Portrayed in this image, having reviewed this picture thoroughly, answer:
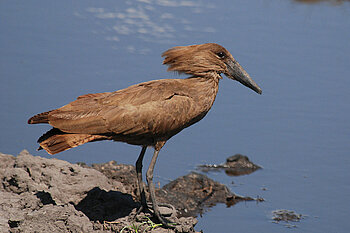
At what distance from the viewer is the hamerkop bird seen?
7367 mm

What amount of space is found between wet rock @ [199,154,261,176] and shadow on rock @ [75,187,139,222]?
2.39m

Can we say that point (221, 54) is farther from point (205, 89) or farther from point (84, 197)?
point (84, 197)

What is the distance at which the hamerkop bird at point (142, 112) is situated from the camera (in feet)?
24.2

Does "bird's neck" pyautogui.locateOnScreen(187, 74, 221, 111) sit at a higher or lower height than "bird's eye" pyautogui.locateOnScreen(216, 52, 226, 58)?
lower

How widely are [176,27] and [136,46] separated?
4.46 feet

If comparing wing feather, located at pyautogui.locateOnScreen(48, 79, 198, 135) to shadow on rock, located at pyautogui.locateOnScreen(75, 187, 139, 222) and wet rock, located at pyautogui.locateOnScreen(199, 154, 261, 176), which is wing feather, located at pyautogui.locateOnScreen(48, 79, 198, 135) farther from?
wet rock, located at pyautogui.locateOnScreen(199, 154, 261, 176)

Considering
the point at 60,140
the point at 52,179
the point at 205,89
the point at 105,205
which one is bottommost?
the point at 105,205

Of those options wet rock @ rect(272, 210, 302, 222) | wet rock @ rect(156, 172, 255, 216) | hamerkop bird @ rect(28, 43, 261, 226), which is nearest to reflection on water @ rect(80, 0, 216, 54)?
wet rock @ rect(156, 172, 255, 216)

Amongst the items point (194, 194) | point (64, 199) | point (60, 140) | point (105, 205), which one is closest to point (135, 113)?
point (60, 140)

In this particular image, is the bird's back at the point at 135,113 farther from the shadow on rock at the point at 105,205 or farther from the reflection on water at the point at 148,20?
the reflection on water at the point at 148,20

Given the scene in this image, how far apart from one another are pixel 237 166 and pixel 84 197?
2.92 meters

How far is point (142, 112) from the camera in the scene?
7.53 meters

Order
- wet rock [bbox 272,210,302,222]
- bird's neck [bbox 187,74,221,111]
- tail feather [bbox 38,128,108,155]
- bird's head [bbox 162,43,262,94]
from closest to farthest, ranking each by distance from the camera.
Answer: tail feather [bbox 38,128,108,155], bird's neck [bbox 187,74,221,111], bird's head [bbox 162,43,262,94], wet rock [bbox 272,210,302,222]

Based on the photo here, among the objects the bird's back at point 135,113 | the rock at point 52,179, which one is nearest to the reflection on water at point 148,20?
the rock at point 52,179
